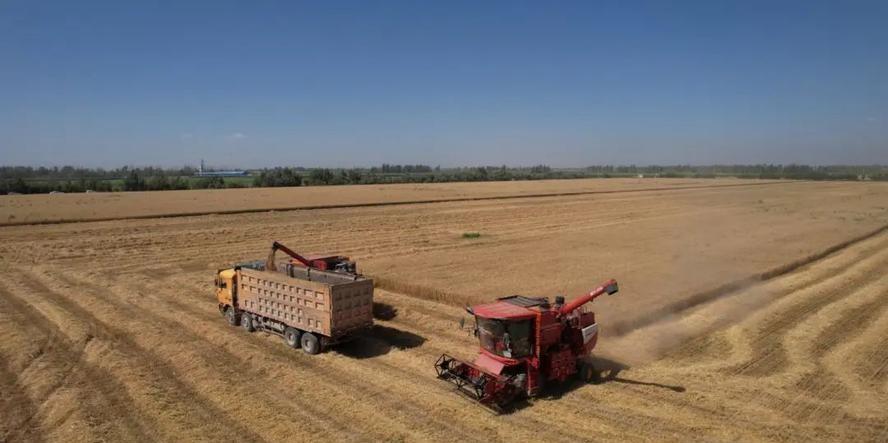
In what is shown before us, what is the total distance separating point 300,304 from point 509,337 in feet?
22.2

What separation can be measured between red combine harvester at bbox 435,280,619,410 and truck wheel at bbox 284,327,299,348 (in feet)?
16.7

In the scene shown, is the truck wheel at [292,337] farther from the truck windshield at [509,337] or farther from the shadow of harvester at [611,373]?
the shadow of harvester at [611,373]

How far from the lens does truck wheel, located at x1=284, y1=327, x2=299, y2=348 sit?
16312 millimetres

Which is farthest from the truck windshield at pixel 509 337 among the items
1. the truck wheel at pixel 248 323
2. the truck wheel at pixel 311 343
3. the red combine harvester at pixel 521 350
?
the truck wheel at pixel 248 323

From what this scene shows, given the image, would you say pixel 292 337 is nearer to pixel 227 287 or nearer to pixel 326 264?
pixel 227 287

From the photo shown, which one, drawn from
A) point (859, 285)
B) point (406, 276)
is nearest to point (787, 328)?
point (859, 285)

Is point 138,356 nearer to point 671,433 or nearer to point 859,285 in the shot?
point 671,433

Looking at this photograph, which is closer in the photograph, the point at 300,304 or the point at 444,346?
the point at 300,304

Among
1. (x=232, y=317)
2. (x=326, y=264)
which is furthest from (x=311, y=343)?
(x=326, y=264)

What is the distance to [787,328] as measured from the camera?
17828mm

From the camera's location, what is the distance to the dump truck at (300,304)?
15406 mm

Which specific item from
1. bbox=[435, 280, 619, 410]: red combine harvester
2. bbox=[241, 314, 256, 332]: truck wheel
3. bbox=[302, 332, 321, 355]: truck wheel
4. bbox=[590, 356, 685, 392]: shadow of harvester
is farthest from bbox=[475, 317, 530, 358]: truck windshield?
bbox=[241, 314, 256, 332]: truck wheel

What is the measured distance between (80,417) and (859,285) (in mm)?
28076

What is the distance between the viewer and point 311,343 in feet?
51.7
